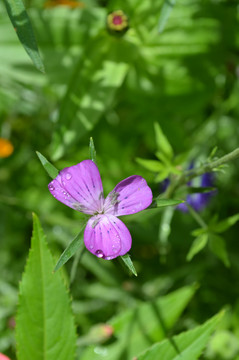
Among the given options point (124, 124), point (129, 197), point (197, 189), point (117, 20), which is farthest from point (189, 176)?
point (124, 124)

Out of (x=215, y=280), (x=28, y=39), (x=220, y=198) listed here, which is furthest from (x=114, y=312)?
(x=28, y=39)

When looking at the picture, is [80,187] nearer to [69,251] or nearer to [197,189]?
[69,251]

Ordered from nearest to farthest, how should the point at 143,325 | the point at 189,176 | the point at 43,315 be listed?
the point at 43,315 < the point at 189,176 < the point at 143,325

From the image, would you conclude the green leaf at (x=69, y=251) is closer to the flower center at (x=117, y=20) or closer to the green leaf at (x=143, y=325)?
the green leaf at (x=143, y=325)

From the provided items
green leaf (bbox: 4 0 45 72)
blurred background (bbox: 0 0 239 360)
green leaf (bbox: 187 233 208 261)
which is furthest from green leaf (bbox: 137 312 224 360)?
green leaf (bbox: 4 0 45 72)

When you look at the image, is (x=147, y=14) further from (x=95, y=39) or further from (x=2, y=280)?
(x=2, y=280)
